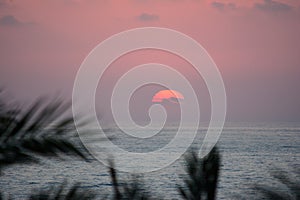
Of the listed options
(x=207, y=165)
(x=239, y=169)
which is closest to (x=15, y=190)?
(x=239, y=169)

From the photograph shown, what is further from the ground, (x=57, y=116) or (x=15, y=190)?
(x=15, y=190)

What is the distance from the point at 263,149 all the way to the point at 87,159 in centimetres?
12113

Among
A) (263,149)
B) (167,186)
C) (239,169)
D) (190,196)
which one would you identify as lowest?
(190,196)

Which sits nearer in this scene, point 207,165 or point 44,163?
point 44,163

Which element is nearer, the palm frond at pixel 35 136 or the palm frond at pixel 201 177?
the palm frond at pixel 35 136

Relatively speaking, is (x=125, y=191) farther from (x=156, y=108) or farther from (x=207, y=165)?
(x=207, y=165)

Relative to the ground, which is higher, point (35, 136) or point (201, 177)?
point (201, 177)

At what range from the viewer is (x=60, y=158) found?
1.58m

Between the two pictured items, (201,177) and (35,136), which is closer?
(35,136)

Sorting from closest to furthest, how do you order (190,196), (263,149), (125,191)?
(125,191)
(190,196)
(263,149)

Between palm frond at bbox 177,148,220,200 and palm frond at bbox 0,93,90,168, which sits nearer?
palm frond at bbox 0,93,90,168

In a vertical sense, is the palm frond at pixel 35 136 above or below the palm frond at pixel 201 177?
below

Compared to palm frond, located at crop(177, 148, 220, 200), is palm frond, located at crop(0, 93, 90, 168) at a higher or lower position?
lower

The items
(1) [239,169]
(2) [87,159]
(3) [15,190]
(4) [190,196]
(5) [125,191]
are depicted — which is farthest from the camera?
(1) [239,169]
